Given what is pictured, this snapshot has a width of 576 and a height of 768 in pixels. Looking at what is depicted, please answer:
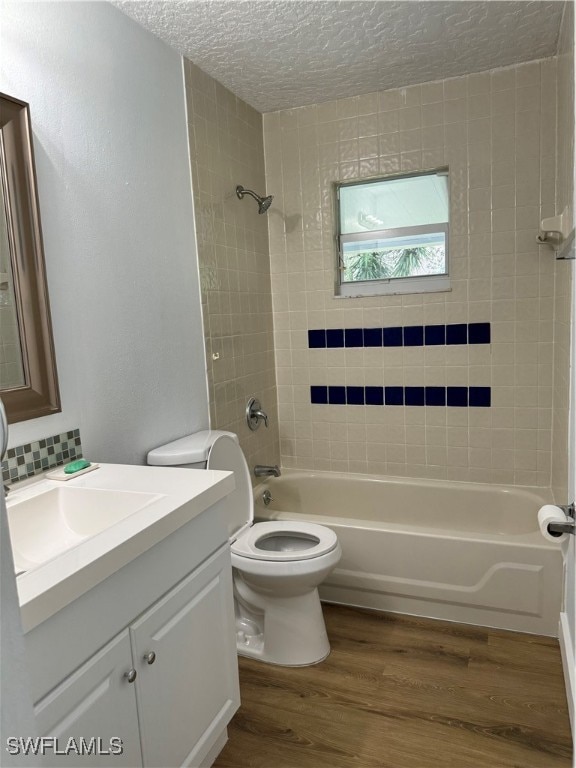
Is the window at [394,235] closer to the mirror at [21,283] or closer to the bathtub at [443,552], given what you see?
the bathtub at [443,552]

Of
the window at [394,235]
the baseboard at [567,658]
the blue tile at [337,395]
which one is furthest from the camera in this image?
the blue tile at [337,395]

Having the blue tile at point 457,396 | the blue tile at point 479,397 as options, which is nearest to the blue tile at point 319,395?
the blue tile at point 457,396

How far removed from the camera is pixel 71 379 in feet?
5.62

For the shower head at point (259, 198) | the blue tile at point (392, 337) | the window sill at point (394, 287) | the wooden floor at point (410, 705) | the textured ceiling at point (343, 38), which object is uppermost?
the textured ceiling at point (343, 38)

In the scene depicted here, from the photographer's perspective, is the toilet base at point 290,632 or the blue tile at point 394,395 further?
the blue tile at point 394,395

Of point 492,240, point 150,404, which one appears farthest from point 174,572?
point 492,240

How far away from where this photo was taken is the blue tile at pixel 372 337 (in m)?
2.95

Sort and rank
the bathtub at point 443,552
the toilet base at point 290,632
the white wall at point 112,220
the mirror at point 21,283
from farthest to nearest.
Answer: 1. the bathtub at point 443,552
2. the toilet base at point 290,632
3. the white wall at point 112,220
4. the mirror at point 21,283

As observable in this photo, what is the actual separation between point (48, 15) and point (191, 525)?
60.3 inches

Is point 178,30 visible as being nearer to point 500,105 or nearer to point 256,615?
point 500,105

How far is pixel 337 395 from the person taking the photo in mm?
3090

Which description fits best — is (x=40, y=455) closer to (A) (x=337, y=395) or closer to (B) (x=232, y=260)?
(B) (x=232, y=260)

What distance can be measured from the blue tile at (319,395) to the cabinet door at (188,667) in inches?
62.6

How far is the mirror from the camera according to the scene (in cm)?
150
